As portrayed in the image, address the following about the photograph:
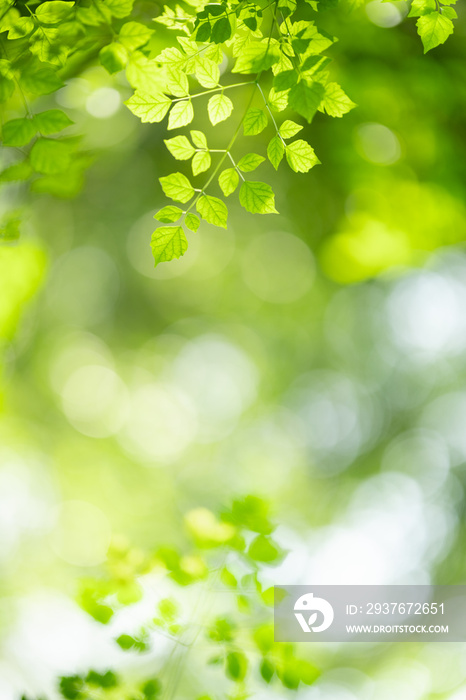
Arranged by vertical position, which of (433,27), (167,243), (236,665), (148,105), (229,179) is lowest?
(236,665)

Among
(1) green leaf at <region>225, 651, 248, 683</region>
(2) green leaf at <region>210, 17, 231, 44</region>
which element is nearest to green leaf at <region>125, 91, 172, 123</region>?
(2) green leaf at <region>210, 17, 231, 44</region>

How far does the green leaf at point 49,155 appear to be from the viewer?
0.72 meters

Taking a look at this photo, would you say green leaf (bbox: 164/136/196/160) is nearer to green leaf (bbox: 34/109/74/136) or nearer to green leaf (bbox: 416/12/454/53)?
green leaf (bbox: 34/109/74/136)

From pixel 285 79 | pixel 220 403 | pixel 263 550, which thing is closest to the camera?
pixel 285 79

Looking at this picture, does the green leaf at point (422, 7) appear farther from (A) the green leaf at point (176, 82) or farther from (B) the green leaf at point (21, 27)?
(B) the green leaf at point (21, 27)

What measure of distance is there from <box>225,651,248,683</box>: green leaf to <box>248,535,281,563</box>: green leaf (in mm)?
262

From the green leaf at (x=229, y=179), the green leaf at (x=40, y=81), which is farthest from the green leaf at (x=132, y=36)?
the green leaf at (x=229, y=179)

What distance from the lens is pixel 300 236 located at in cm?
475

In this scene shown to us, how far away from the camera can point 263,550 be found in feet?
3.32

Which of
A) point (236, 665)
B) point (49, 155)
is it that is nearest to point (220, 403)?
point (236, 665)

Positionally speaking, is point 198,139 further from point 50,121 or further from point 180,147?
point 50,121

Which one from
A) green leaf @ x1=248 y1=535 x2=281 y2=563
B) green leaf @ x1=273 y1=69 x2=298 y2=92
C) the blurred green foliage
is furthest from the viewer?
the blurred green foliage

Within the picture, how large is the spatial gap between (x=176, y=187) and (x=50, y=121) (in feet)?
0.74

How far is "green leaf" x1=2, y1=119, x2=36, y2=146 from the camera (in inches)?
27.4
